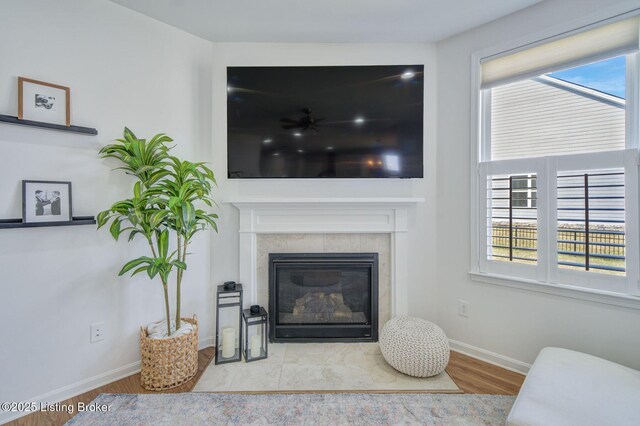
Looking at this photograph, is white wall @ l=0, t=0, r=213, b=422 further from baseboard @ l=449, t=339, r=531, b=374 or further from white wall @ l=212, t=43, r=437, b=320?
baseboard @ l=449, t=339, r=531, b=374

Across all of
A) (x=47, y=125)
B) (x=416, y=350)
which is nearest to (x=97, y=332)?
(x=47, y=125)

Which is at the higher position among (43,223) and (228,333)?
(43,223)

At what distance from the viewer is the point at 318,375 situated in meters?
1.96

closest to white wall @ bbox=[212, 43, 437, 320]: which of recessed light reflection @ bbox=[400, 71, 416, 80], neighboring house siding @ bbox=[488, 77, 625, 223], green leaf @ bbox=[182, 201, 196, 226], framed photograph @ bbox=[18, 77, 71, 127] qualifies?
recessed light reflection @ bbox=[400, 71, 416, 80]

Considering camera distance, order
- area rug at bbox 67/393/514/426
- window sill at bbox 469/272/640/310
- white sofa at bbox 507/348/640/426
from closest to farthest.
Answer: white sofa at bbox 507/348/640/426
area rug at bbox 67/393/514/426
window sill at bbox 469/272/640/310

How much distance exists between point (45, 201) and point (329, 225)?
1913 millimetres

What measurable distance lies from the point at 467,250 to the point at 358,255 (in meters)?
0.90

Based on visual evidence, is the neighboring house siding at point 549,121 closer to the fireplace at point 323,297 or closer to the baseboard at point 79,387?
the fireplace at point 323,297

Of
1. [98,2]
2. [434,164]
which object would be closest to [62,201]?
[98,2]

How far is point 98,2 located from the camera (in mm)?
1907

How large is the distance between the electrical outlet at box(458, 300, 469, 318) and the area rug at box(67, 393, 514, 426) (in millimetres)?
641

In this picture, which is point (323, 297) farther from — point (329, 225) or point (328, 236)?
point (329, 225)

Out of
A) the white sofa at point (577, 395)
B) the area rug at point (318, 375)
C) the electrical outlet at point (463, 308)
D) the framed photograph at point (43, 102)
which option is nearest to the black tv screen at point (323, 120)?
the framed photograph at point (43, 102)

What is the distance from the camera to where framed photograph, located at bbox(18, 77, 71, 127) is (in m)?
1.63
